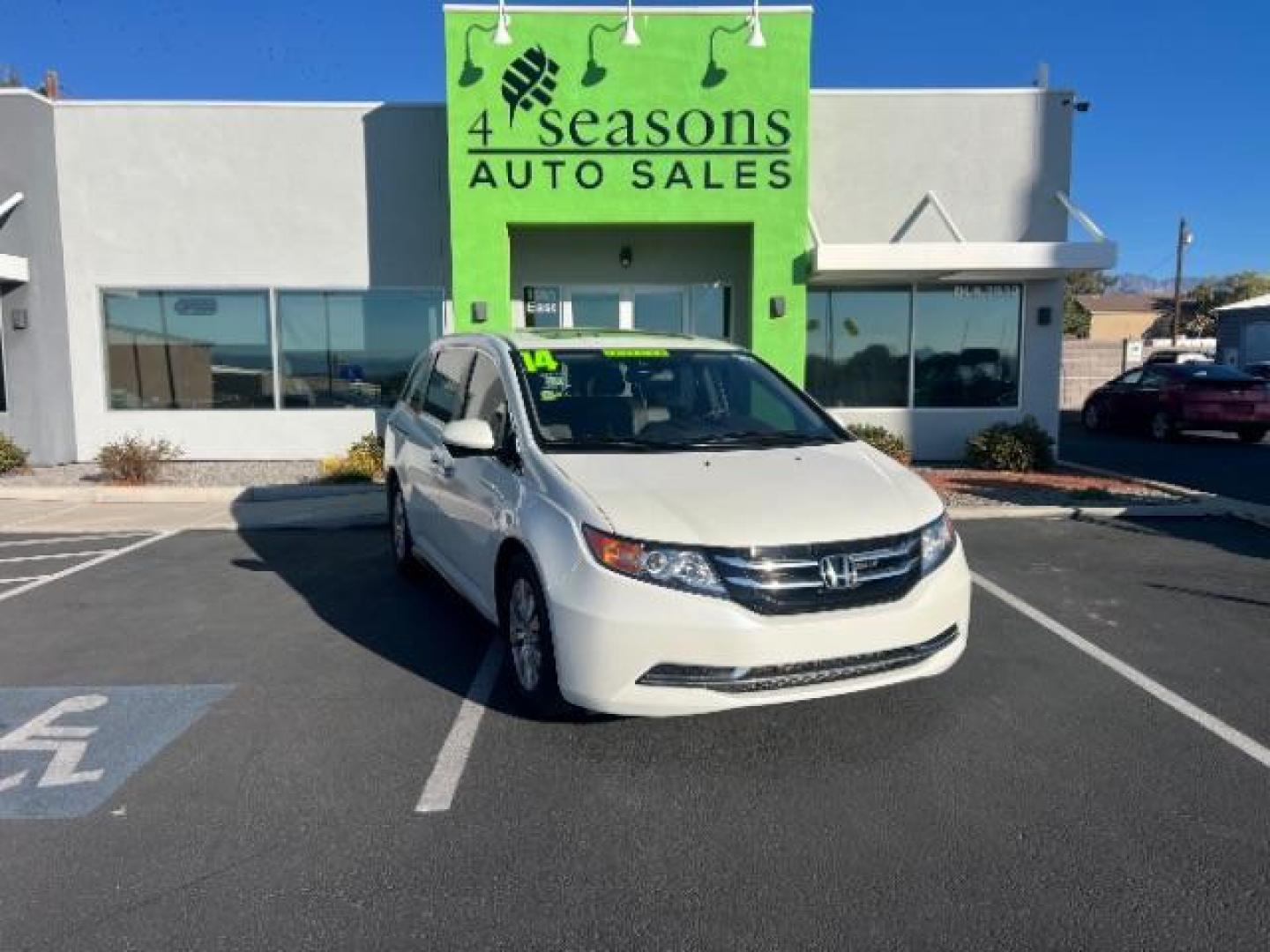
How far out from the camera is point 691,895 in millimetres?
2975

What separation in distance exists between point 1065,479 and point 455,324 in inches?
304

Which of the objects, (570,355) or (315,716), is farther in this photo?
(570,355)

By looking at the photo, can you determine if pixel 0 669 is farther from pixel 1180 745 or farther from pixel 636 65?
pixel 636 65

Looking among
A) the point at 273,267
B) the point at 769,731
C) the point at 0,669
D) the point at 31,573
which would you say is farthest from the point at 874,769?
the point at 273,267

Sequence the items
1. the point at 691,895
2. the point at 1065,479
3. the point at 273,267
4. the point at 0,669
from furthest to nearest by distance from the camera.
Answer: the point at 273,267 → the point at 1065,479 → the point at 0,669 → the point at 691,895

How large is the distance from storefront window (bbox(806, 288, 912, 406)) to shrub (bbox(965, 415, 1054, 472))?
1409mm

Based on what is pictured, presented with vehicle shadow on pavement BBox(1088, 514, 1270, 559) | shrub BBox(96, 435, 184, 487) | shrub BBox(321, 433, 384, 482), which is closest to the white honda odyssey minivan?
vehicle shadow on pavement BBox(1088, 514, 1270, 559)

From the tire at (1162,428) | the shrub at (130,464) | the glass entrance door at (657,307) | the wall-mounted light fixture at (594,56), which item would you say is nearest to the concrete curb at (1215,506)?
the glass entrance door at (657,307)

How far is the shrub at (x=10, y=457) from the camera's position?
39.2ft

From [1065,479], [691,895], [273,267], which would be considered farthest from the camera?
[273,267]

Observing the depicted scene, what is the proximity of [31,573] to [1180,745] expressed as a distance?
7.80m

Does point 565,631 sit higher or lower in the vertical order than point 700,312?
lower

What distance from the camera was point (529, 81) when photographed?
11.6m

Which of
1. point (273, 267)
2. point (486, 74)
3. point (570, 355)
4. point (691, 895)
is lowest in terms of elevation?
point (691, 895)
